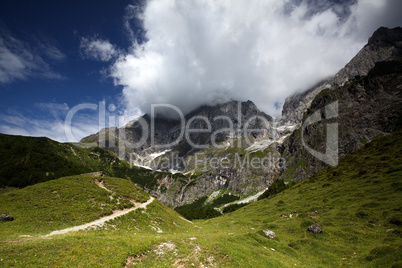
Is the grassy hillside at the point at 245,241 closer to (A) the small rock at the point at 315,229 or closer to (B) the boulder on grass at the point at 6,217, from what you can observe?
(A) the small rock at the point at 315,229

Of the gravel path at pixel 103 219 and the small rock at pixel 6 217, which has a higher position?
the small rock at pixel 6 217

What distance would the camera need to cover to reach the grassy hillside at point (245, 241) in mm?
17453

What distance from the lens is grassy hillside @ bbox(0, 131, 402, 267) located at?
1745 centimetres

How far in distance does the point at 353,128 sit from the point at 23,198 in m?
261

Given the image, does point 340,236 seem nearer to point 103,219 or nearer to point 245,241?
point 245,241

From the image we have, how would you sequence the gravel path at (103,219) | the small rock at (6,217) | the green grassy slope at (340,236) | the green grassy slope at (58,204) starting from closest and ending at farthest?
the green grassy slope at (340,236)
the gravel path at (103,219)
the green grassy slope at (58,204)
the small rock at (6,217)

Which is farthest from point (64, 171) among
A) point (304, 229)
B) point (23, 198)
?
point (304, 229)

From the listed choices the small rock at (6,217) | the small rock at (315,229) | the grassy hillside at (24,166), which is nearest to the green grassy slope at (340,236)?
the small rock at (315,229)

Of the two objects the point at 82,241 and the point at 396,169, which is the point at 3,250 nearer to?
the point at 82,241

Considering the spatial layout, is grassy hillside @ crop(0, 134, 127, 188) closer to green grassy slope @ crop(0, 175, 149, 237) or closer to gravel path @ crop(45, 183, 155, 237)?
green grassy slope @ crop(0, 175, 149, 237)

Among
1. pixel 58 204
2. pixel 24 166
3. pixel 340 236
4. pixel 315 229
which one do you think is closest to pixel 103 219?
pixel 58 204

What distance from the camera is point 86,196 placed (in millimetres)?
41344

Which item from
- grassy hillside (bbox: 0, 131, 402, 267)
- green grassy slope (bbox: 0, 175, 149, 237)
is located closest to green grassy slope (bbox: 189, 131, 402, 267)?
grassy hillside (bbox: 0, 131, 402, 267)

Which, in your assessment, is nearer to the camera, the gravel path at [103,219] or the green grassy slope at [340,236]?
the green grassy slope at [340,236]
